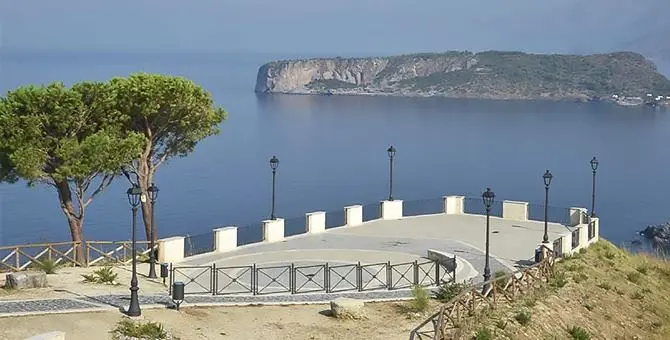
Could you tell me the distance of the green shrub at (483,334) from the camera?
17031 mm

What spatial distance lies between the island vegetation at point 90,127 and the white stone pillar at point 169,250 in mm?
1652

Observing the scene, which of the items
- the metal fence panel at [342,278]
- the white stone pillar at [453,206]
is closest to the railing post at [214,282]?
the metal fence panel at [342,278]

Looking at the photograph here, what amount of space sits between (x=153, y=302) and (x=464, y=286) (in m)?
7.36

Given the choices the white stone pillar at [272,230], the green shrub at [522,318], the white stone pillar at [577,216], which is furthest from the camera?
the white stone pillar at [577,216]

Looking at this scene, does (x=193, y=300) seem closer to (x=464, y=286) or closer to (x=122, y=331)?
(x=122, y=331)

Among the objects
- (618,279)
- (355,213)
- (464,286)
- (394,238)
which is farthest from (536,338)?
(355,213)

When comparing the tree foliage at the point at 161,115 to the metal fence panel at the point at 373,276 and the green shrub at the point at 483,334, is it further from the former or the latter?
the green shrub at the point at 483,334

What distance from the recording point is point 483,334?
17.1 metres

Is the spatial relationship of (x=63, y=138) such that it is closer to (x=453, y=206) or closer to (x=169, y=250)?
(x=169, y=250)

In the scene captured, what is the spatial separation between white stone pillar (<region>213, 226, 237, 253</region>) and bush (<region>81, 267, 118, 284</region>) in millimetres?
5256

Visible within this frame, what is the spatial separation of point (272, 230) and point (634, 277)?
11.5 m

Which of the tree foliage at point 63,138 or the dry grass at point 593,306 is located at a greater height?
the tree foliage at point 63,138

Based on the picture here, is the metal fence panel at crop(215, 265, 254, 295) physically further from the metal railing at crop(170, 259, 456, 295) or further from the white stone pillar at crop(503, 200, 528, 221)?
the white stone pillar at crop(503, 200, 528, 221)

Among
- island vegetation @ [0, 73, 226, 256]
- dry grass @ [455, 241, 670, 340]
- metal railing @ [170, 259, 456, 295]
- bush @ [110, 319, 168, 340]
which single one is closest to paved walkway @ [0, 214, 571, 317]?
metal railing @ [170, 259, 456, 295]
